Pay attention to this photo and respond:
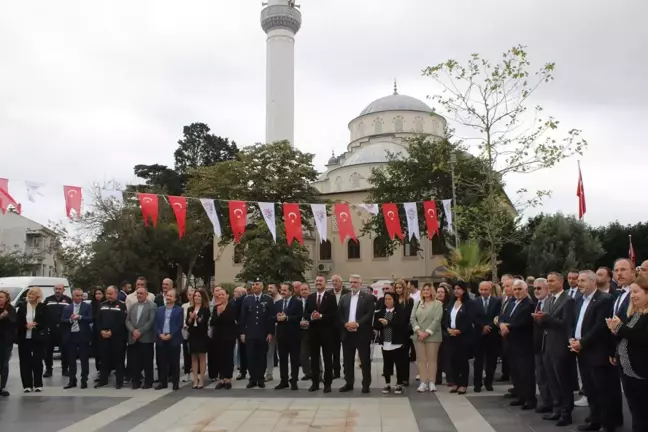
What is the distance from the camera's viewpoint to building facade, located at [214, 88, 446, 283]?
49062mm

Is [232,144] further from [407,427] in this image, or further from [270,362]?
[407,427]

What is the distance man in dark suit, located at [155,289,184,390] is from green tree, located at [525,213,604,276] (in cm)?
3402

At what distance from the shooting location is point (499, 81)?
56.7 feet

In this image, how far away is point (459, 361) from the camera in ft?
33.2

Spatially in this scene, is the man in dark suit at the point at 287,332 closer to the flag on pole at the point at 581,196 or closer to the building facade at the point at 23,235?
the flag on pole at the point at 581,196

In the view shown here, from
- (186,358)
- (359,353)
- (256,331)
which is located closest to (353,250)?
(186,358)

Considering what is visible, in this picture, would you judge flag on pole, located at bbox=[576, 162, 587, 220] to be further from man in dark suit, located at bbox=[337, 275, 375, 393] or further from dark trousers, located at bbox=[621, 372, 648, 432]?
dark trousers, located at bbox=[621, 372, 648, 432]

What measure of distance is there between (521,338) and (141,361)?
21.8ft

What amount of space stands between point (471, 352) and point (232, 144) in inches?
2397

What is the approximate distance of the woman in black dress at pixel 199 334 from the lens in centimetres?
1058

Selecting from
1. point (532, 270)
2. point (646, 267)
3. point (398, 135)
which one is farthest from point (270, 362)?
point (398, 135)

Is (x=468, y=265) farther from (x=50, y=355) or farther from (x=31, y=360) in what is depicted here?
(x=31, y=360)

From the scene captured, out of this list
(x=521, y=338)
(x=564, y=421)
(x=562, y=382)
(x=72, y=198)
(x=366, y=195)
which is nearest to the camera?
(x=564, y=421)

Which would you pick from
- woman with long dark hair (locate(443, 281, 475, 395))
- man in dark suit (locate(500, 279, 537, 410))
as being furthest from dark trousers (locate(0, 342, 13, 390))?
man in dark suit (locate(500, 279, 537, 410))
